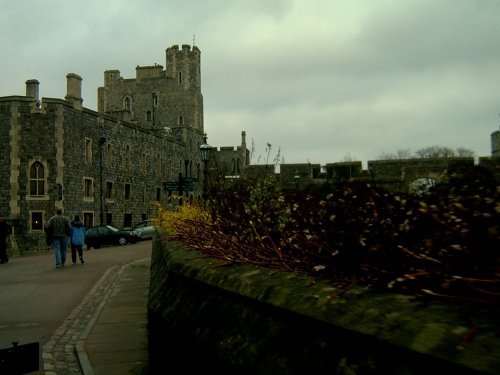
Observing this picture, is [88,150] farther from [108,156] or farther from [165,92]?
[165,92]

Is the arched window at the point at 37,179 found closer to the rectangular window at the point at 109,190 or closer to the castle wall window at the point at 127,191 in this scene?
the rectangular window at the point at 109,190

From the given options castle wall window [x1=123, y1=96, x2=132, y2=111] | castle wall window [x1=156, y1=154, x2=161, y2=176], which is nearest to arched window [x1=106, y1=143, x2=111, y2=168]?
castle wall window [x1=156, y1=154, x2=161, y2=176]

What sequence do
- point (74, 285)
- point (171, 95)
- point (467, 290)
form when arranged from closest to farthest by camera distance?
point (467, 290), point (74, 285), point (171, 95)

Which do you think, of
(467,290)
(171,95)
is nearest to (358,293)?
(467,290)

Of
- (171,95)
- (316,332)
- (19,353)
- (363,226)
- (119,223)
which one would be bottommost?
(119,223)

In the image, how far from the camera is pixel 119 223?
43125 millimetres

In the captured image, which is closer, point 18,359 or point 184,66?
point 18,359

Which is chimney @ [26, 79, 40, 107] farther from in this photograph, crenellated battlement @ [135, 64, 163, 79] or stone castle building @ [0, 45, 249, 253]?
crenellated battlement @ [135, 64, 163, 79]

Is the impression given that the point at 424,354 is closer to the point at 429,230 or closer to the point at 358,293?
the point at 358,293

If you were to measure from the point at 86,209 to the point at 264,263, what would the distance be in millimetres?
37583

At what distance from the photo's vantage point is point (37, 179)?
114 ft

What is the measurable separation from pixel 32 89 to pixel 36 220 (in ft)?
30.5

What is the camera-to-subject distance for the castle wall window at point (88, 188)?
126 ft

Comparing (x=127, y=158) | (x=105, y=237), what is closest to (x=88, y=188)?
(x=127, y=158)
